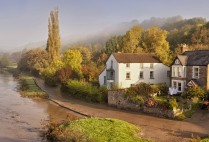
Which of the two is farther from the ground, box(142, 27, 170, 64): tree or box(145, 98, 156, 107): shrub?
box(142, 27, 170, 64): tree

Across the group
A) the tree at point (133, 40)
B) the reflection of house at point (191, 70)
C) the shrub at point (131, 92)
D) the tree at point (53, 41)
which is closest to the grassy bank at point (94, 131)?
the shrub at point (131, 92)

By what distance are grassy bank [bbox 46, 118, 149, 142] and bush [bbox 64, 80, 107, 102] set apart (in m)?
16.7

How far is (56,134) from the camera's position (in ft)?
90.8


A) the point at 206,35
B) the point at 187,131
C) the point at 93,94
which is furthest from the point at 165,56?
the point at 187,131

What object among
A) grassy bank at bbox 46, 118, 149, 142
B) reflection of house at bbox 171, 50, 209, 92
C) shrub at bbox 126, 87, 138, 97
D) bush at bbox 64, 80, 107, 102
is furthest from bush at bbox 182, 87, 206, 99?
bush at bbox 64, 80, 107, 102

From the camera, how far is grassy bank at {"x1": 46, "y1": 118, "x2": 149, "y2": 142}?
1005 inches

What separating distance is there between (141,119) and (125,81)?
15.4 meters

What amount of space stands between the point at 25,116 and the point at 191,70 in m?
23.8

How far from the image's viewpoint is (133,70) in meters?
51.3

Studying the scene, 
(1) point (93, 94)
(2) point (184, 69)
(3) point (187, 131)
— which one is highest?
(2) point (184, 69)

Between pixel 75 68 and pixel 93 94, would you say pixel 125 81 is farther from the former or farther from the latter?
pixel 75 68

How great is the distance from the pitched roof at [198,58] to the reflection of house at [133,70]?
290 inches

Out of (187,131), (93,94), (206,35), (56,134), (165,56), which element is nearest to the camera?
(56,134)

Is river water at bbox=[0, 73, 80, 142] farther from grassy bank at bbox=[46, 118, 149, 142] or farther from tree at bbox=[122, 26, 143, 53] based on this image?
tree at bbox=[122, 26, 143, 53]
